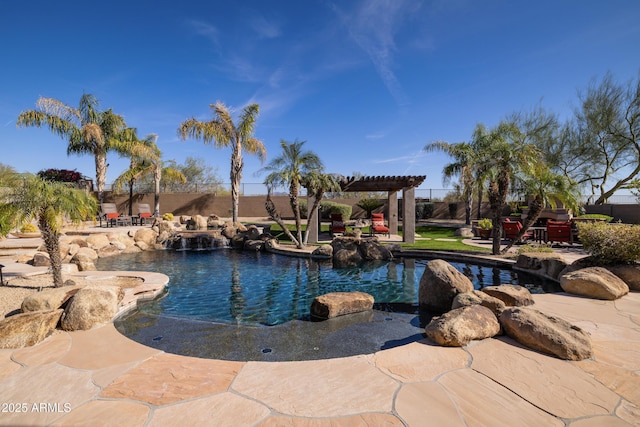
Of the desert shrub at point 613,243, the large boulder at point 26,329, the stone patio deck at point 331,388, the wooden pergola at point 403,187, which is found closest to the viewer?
the stone patio deck at point 331,388

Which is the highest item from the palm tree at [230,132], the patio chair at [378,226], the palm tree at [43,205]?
the palm tree at [230,132]

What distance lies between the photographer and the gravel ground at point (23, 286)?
4.82 metres

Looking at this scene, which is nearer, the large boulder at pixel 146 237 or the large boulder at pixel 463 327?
the large boulder at pixel 463 327

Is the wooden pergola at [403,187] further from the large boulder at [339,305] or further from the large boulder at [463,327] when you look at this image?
the large boulder at [463,327]

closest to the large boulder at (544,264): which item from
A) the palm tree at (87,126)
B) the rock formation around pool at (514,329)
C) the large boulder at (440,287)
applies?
the large boulder at (440,287)

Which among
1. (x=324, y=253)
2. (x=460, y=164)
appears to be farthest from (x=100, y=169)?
(x=460, y=164)

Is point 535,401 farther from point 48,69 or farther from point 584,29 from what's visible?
point 48,69

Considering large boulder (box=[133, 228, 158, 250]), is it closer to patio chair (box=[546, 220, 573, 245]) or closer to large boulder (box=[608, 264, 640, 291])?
large boulder (box=[608, 264, 640, 291])

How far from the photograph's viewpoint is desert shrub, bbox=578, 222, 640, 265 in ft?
18.1

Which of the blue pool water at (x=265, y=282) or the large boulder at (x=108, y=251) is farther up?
the large boulder at (x=108, y=251)

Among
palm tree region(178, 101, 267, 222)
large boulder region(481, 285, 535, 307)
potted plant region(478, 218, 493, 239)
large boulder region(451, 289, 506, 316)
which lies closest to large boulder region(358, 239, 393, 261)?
large boulder region(481, 285, 535, 307)

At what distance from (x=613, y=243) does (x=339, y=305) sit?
5.32m

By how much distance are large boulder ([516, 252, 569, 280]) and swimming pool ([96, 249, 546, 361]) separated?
0.97 feet

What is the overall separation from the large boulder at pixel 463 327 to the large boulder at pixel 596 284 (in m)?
2.73
